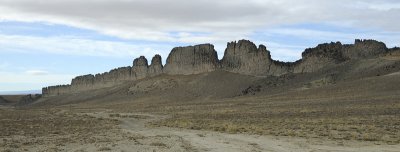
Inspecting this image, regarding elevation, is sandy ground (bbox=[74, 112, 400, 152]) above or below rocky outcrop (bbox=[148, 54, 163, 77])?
below

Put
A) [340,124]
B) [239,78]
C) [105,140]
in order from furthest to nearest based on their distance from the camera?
1. [239,78]
2. [340,124]
3. [105,140]

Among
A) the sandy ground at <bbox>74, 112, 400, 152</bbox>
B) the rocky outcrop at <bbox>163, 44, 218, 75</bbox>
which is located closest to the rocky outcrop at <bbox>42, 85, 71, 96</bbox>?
the rocky outcrop at <bbox>163, 44, 218, 75</bbox>

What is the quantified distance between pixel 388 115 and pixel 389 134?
12633 millimetres

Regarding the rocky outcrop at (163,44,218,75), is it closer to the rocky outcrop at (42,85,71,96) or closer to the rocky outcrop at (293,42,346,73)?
the rocky outcrop at (293,42,346,73)

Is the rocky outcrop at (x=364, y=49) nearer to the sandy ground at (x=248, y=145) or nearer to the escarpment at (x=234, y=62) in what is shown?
the escarpment at (x=234, y=62)

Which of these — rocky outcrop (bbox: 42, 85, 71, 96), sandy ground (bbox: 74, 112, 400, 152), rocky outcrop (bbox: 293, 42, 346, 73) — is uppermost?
rocky outcrop (bbox: 293, 42, 346, 73)

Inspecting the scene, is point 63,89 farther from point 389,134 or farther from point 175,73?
point 389,134

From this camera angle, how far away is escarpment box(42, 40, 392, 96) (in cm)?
9106

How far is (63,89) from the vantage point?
14612 centimetres

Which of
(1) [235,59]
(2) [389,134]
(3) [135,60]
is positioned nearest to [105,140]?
(2) [389,134]

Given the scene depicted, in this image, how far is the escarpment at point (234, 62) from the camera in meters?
91.1

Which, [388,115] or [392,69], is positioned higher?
[392,69]

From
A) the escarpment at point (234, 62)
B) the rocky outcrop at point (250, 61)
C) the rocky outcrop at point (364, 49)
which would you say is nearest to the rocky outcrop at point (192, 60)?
the escarpment at point (234, 62)

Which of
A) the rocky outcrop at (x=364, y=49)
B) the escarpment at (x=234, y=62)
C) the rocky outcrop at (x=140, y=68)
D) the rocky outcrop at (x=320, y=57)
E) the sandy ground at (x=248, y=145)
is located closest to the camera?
the sandy ground at (x=248, y=145)
